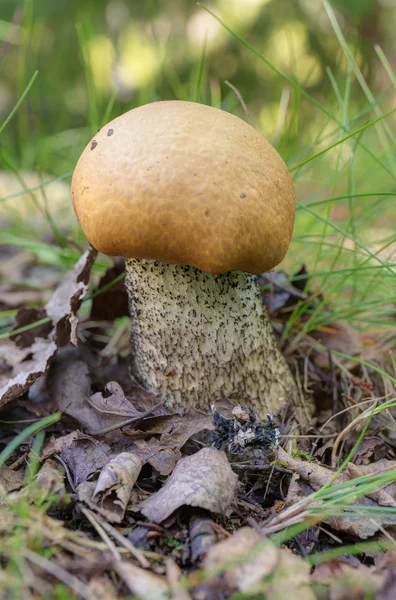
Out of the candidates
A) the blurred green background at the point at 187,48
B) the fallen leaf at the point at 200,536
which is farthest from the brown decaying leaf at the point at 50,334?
the blurred green background at the point at 187,48

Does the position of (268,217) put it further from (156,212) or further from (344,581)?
(344,581)

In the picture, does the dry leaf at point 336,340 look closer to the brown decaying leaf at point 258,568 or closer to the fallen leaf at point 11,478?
the brown decaying leaf at point 258,568

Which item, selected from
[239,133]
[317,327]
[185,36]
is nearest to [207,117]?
[239,133]

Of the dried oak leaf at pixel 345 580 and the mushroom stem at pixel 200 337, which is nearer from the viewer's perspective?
the dried oak leaf at pixel 345 580

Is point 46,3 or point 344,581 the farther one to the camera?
point 46,3

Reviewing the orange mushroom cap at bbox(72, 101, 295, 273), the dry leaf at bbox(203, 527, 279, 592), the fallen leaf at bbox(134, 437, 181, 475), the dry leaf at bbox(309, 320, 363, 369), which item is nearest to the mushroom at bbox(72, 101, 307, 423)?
the orange mushroom cap at bbox(72, 101, 295, 273)

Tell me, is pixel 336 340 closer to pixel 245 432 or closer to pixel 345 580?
pixel 245 432

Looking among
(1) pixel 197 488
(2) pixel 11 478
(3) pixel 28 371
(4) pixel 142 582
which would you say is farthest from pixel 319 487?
(3) pixel 28 371
